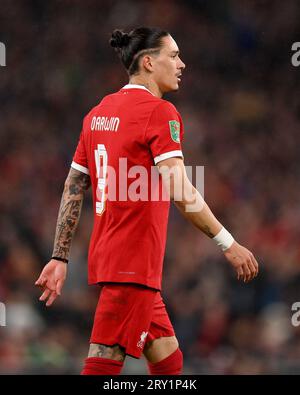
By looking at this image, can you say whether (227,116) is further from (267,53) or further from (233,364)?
(233,364)

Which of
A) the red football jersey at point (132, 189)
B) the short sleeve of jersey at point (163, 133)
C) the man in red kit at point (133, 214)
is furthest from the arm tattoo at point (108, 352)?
the short sleeve of jersey at point (163, 133)

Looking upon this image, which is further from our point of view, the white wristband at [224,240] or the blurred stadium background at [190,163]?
the blurred stadium background at [190,163]

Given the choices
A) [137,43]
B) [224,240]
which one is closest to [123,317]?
[224,240]

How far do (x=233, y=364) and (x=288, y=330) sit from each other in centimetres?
76

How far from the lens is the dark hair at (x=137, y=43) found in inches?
168

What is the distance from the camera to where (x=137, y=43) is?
428cm

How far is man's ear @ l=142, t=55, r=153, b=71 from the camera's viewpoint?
13.9ft

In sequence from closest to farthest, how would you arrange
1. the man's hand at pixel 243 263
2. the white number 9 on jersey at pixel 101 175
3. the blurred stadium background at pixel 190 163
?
the man's hand at pixel 243 263 → the white number 9 on jersey at pixel 101 175 → the blurred stadium background at pixel 190 163

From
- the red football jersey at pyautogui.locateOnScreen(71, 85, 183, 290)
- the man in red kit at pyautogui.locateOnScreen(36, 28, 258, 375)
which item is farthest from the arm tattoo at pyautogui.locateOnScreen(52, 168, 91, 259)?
the red football jersey at pyautogui.locateOnScreen(71, 85, 183, 290)

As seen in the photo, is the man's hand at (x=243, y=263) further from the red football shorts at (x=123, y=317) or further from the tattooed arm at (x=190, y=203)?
the red football shorts at (x=123, y=317)

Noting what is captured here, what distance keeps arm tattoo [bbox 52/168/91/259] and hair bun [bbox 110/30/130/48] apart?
0.62 meters

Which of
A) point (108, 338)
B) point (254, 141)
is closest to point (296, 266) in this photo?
point (254, 141)

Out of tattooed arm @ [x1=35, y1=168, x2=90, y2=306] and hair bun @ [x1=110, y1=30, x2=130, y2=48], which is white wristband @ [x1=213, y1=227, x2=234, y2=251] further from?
hair bun @ [x1=110, y1=30, x2=130, y2=48]

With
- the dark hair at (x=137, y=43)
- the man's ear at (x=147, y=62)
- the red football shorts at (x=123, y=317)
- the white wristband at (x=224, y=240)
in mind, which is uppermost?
the dark hair at (x=137, y=43)
